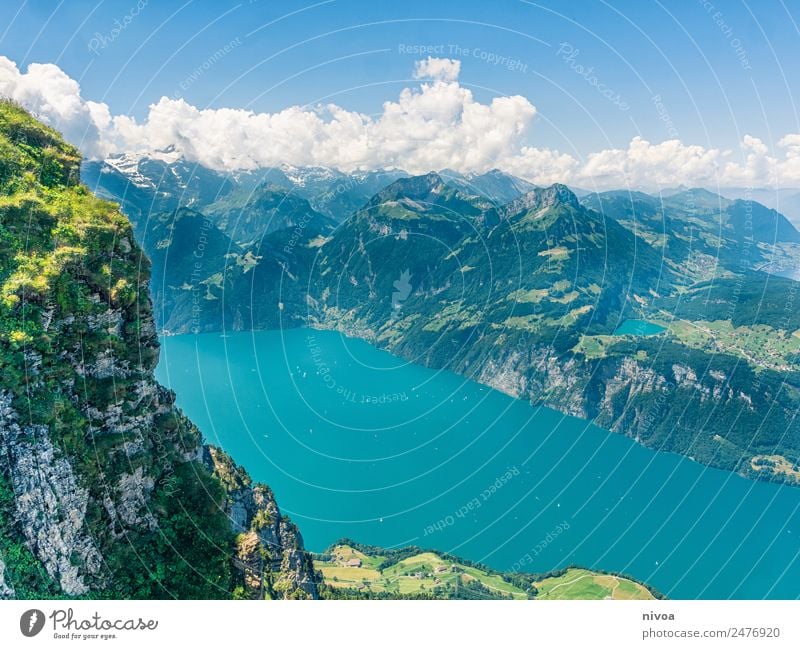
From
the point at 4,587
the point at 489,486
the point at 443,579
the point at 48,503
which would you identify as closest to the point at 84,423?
the point at 48,503

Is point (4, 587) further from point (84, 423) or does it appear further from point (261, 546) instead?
point (261, 546)

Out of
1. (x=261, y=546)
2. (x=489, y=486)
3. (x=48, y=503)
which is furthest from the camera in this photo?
(x=489, y=486)

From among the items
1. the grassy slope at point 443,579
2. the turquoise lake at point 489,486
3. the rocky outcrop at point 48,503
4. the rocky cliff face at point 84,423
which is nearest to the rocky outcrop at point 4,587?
the rocky cliff face at point 84,423

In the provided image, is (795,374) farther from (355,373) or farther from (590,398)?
(355,373)

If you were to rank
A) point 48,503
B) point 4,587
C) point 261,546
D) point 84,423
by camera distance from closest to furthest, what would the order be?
point 4,587
point 48,503
point 84,423
point 261,546

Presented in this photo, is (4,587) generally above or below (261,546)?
below
